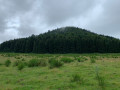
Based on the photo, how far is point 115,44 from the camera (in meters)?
83.9

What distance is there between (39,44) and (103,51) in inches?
1292

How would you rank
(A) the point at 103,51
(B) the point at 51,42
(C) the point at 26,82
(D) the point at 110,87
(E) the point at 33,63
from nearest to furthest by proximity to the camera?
1. (D) the point at 110,87
2. (C) the point at 26,82
3. (E) the point at 33,63
4. (A) the point at 103,51
5. (B) the point at 51,42

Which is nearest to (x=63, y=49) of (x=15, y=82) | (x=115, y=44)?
(x=115, y=44)

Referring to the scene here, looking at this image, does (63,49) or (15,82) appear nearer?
(15,82)

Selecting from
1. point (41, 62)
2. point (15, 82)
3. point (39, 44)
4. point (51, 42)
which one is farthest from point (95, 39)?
point (15, 82)

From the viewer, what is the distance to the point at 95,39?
85.6 meters

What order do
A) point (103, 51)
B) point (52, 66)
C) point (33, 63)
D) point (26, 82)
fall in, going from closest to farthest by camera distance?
point (26, 82) < point (52, 66) < point (33, 63) < point (103, 51)

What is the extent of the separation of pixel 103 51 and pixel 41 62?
67.6 metres

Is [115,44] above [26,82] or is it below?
above

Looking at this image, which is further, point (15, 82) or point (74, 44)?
point (74, 44)

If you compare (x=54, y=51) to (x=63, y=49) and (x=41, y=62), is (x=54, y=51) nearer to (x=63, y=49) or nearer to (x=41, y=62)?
(x=63, y=49)

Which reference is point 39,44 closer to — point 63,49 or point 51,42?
point 51,42

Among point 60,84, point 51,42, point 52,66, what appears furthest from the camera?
point 51,42

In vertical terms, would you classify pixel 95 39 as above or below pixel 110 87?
above
